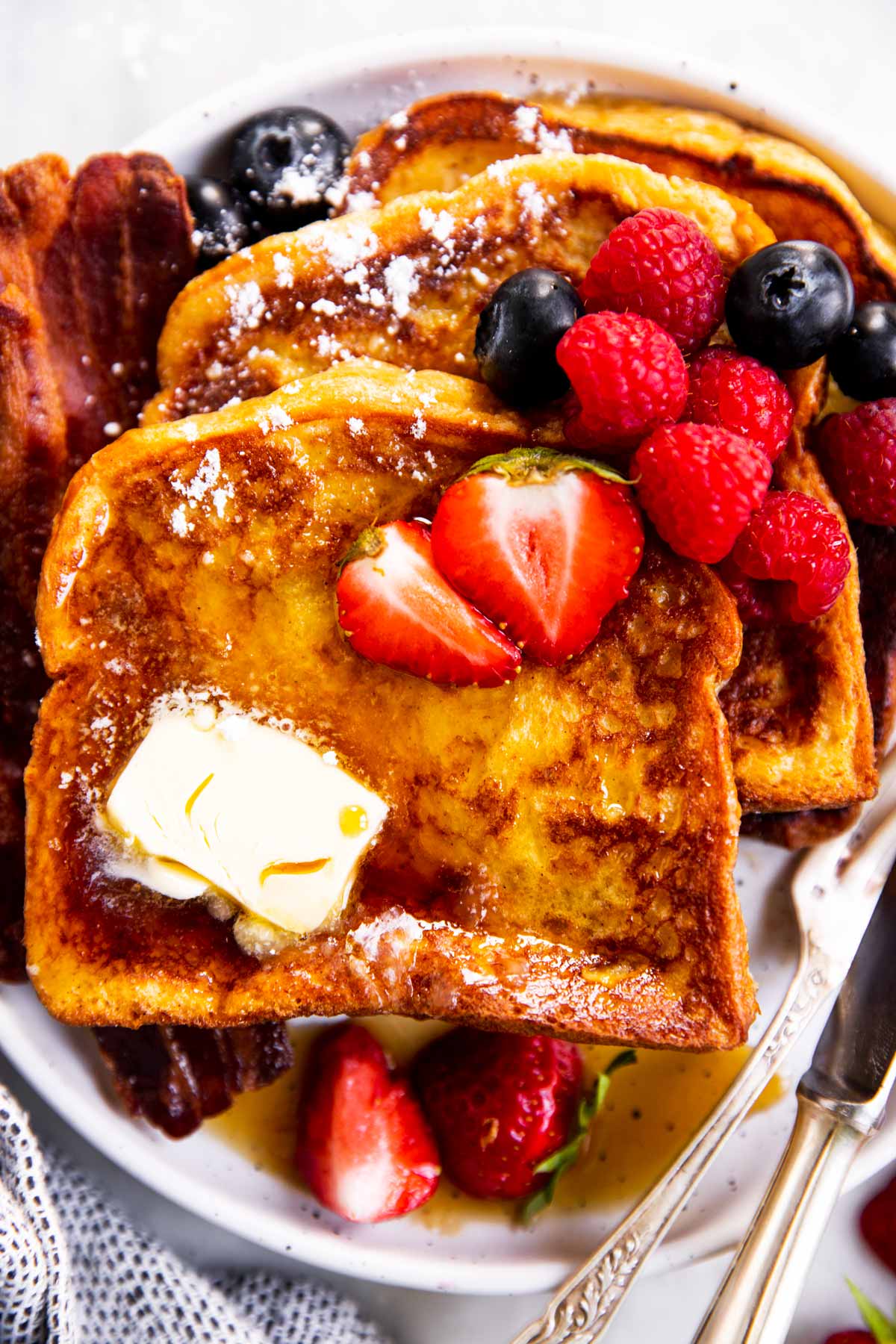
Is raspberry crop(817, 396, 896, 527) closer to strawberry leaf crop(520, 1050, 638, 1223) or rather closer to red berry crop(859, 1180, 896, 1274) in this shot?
strawberry leaf crop(520, 1050, 638, 1223)

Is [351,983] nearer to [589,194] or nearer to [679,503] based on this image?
[679,503]

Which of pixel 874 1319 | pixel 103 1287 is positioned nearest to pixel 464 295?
pixel 103 1287

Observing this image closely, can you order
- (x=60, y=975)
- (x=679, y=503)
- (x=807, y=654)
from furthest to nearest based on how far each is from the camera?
(x=807, y=654) → (x=60, y=975) → (x=679, y=503)

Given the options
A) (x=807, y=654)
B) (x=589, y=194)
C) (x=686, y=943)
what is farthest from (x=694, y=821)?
(x=589, y=194)

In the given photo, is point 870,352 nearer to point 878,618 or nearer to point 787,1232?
point 878,618

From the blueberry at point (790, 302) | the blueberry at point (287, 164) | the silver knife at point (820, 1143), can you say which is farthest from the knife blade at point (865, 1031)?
the blueberry at point (287, 164)

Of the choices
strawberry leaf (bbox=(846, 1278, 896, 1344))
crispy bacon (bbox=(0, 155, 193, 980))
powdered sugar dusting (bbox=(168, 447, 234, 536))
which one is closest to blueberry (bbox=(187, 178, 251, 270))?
crispy bacon (bbox=(0, 155, 193, 980))
